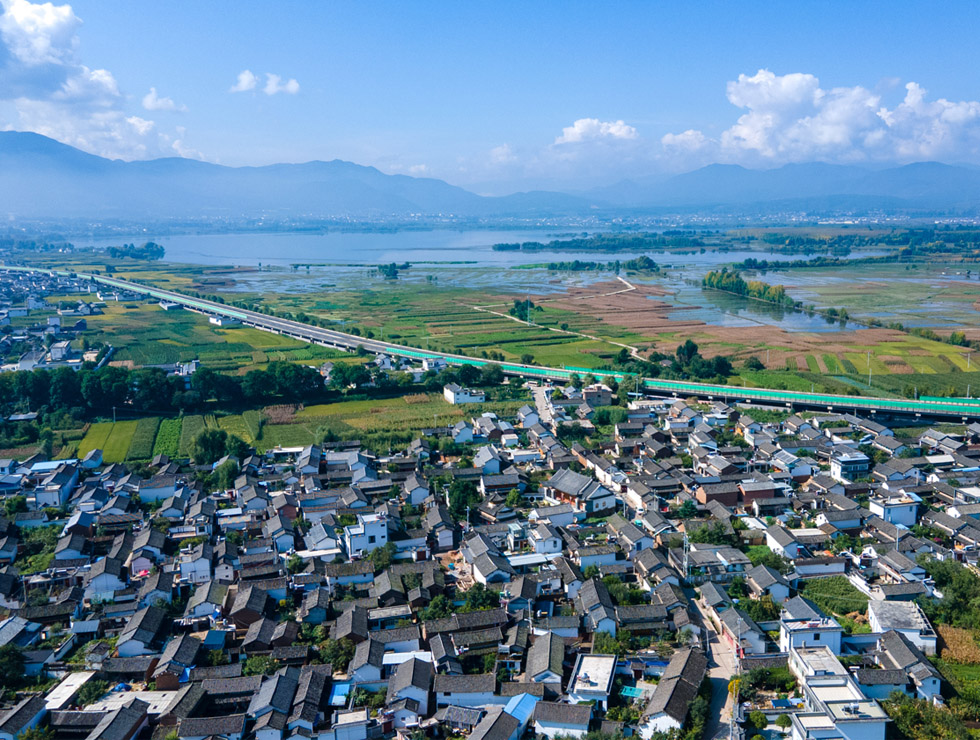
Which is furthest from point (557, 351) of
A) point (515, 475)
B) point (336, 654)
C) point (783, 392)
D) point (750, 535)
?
point (336, 654)

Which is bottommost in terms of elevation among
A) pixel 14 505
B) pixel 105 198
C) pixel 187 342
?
pixel 14 505

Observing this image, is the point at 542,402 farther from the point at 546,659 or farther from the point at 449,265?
the point at 449,265

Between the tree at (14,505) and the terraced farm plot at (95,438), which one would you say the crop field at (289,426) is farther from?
the tree at (14,505)

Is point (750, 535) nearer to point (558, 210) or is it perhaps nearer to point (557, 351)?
point (557, 351)

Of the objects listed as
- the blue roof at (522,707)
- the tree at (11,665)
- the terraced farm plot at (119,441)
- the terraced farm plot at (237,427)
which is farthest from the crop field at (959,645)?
the terraced farm plot at (119,441)

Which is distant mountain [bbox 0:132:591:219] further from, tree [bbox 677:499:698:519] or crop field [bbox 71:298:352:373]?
tree [bbox 677:499:698:519]

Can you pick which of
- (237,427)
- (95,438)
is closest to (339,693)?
(237,427)
